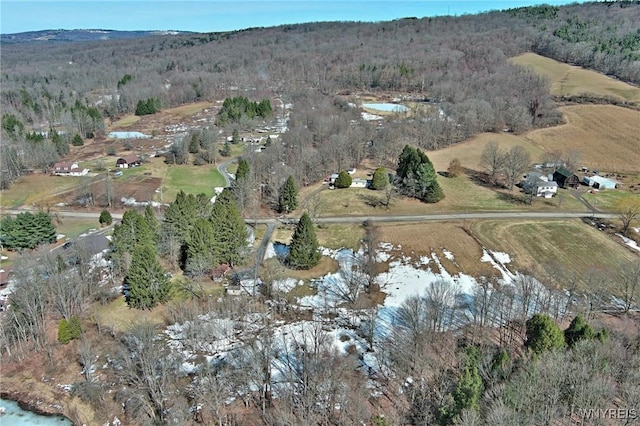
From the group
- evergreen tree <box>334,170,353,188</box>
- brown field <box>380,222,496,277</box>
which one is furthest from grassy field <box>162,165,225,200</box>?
brown field <box>380,222,496,277</box>

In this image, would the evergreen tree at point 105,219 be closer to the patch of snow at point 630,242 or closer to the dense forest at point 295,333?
the dense forest at point 295,333

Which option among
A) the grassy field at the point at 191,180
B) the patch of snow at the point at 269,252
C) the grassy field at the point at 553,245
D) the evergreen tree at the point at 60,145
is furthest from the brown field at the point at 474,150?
the evergreen tree at the point at 60,145

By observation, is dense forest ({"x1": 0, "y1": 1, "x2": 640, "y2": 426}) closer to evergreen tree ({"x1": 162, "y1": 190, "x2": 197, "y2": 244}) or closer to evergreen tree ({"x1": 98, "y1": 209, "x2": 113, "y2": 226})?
A: evergreen tree ({"x1": 162, "y1": 190, "x2": 197, "y2": 244})

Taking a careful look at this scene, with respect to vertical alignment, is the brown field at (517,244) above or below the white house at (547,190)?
below

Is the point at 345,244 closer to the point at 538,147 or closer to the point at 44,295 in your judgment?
the point at 44,295

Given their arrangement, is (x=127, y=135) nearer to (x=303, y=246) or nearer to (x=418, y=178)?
(x=418, y=178)
